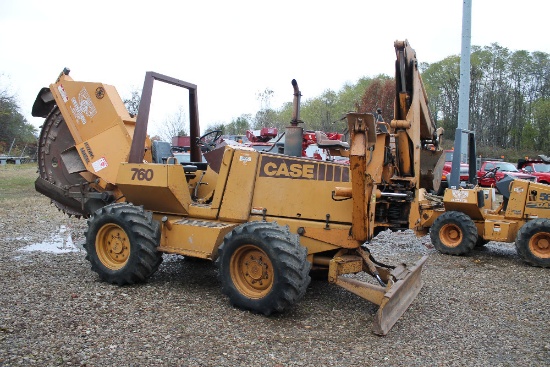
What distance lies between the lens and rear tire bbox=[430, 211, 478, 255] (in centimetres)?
936

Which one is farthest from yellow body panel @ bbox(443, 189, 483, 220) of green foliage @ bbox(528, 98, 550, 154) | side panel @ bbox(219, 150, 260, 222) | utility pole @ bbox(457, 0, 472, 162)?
green foliage @ bbox(528, 98, 550, 154)

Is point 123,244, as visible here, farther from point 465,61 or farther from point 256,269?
point 465,61

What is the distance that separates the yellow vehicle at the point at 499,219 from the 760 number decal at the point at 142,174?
18.6ft

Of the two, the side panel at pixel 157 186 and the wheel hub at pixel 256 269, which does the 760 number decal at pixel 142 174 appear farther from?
the wheel hub at pixel 256 269

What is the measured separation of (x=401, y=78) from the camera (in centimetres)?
584

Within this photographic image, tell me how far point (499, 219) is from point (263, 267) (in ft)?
19.0

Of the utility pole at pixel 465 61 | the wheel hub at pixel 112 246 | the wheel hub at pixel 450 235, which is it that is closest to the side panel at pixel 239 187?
the wheel hub at pixel 112 246

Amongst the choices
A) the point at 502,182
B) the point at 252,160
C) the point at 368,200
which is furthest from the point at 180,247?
the point at 502,182

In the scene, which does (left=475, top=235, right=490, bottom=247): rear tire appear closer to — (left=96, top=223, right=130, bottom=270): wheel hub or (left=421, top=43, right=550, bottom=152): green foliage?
(left=96, top=223, right=130, bottom=270): wheel hub

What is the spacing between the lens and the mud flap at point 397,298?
489cm

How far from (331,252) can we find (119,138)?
3.35 metres

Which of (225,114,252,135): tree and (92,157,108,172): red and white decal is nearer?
(92,157,108,172): red and white decal

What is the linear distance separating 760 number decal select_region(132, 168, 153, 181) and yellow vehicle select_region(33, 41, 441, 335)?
0.05 ft

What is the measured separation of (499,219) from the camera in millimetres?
9422
